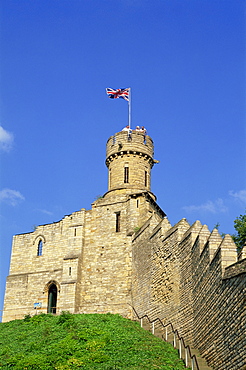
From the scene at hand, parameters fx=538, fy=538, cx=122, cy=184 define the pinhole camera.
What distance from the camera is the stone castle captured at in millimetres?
20781

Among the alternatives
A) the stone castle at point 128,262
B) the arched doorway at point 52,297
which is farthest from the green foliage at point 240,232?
the arched doorway at point 52,297

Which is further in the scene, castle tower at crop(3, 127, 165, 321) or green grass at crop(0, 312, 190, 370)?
castle tower at crop(3, 127, 165, 321)

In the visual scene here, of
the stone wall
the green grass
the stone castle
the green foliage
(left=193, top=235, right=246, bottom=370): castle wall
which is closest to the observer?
(left=193, top=235, right=246, bottom=370): castle wall

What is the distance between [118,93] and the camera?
37.8 m

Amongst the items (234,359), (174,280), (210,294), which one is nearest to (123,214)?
(174,280)

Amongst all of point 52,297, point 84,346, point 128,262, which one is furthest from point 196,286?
point 52,297

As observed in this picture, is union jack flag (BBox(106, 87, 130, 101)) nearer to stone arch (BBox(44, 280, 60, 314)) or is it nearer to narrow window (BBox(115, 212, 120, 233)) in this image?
narrow window (BBox(115, 212, 120, 233))

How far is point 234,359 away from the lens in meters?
16.9

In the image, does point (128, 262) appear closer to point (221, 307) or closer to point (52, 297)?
point (52, 297)

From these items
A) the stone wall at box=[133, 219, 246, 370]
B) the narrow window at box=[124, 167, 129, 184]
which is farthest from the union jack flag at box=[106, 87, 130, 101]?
the stone wall at box=[133, 219, 246, 370]

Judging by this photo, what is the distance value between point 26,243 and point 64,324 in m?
12.7

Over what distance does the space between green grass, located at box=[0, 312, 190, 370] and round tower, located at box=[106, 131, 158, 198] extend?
1116 cm

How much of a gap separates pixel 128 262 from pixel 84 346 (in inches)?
463

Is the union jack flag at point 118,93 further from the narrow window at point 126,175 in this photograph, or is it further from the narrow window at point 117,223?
the narrow window at point 117,223
